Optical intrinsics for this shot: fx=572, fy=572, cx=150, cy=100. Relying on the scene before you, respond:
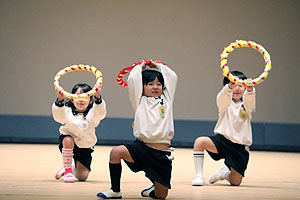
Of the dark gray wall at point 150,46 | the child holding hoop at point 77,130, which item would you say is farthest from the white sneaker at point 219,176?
the dark gray wall at point 150,46

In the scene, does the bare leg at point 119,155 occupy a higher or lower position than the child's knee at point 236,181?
higher

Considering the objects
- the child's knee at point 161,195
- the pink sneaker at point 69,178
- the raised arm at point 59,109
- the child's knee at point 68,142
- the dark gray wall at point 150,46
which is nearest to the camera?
the child's knee at point 161,195

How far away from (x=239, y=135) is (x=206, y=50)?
14.6 ft

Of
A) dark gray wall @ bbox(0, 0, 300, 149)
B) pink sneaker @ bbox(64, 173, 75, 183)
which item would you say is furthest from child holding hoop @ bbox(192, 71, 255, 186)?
dark gray wall @ bbox(0, 0, 300, 149)

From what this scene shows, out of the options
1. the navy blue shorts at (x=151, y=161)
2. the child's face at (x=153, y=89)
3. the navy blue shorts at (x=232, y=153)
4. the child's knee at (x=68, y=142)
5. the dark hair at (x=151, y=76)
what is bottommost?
the navy blue shorts at (x=232, y=153)

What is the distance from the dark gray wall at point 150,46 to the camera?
8.96 meters

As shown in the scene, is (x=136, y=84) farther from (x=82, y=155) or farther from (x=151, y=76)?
(x=82, y=155)

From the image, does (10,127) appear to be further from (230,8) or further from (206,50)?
(230,8)

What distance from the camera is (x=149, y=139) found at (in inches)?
146

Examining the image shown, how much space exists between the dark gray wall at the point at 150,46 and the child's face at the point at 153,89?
5.14m

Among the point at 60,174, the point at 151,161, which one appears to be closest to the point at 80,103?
the point at 60,174

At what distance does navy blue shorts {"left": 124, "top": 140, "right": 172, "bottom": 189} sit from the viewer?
12.0 feet

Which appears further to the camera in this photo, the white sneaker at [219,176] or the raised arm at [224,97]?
the white sneaker at [219,176]

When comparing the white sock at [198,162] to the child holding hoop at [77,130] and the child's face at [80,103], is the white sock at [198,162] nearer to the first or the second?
the child holding hoop at [77,130]
